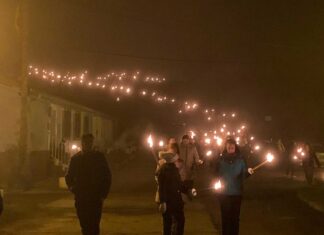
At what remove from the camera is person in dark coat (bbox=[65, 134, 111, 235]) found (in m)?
8.18

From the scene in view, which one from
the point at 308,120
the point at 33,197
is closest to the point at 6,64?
the point at 33,197

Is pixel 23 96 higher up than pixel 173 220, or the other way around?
pixel 23 96

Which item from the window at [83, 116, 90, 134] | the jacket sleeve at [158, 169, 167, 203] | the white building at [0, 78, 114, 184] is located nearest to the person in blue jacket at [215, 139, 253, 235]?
the jacket sleeve at [158, 169, 167, 203]

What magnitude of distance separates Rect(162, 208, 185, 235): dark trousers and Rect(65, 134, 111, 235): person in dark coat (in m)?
1.61

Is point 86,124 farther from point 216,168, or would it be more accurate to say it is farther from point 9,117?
point 216,168

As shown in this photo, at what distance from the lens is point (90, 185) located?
8.17 meters

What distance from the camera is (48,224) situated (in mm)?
12805

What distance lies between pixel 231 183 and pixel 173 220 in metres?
1.09

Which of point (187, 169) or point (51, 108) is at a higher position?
point (51, 108)

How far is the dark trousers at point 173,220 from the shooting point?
9590 millimetres

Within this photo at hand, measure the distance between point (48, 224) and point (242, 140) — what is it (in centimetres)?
1840

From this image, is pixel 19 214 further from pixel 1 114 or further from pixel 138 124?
pixel 138 124

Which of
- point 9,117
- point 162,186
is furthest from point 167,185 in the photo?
point 9,117

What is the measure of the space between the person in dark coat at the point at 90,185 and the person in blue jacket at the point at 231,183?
2387 mm
